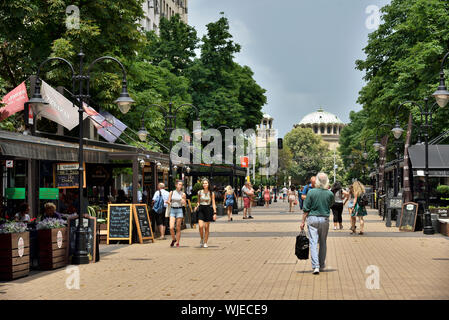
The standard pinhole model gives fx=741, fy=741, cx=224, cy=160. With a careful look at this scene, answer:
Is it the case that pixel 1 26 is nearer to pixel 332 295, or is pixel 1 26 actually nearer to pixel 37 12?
pixel 37 12

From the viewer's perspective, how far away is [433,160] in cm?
3150

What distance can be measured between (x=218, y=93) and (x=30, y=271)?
139ft

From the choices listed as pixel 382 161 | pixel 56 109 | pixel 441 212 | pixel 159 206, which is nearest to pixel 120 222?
pixel 159 206

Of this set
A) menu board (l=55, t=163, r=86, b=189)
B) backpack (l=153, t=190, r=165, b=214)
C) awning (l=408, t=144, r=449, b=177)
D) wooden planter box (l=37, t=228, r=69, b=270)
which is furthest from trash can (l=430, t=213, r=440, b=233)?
wooden planter box (l=37, t=228, r=69, b=270)

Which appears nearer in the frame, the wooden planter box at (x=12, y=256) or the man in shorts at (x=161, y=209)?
the wooden planter box at (x=12, y=256)

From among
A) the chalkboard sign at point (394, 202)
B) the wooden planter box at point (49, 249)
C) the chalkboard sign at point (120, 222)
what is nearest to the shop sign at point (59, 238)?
the wooden planter box at point (49, 249)

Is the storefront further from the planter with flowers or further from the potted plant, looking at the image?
the potted plant

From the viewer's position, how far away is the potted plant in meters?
13.0

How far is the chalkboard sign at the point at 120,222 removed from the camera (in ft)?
69.4

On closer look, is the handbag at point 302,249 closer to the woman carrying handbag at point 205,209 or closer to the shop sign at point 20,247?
the shop sign at point 20,247

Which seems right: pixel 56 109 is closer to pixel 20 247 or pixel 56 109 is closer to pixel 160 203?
pixel 160 203

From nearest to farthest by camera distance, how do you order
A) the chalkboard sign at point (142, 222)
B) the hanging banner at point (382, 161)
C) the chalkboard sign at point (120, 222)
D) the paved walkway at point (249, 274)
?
the paved walkway at point (249, 274) → the chalkboard sign at point (120, 222) → the chalkboard sign at point (142, 222) → the hanging banner at point (382, 161)

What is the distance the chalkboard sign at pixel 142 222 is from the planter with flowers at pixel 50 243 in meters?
5.95

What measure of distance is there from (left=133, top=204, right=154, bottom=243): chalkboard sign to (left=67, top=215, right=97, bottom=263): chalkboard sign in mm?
4691
